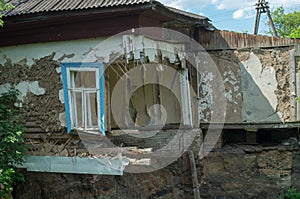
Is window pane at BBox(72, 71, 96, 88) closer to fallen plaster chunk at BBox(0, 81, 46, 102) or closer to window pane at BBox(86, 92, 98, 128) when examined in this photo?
window pane at BBox(86, 92, 98, 128)

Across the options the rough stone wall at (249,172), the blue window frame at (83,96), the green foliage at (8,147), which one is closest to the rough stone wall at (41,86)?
the blue window frame at (83,96)

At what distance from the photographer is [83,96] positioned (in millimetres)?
6445

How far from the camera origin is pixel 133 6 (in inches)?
227

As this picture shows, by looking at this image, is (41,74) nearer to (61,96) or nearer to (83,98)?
(61,96)

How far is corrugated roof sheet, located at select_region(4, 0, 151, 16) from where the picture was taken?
5.91 m

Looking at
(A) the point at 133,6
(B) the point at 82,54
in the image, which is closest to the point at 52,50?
(B) the point at 82,54

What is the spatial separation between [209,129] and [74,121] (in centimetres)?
362

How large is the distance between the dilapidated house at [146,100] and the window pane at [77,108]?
2 cm

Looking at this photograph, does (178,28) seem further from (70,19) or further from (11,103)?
(11,103)

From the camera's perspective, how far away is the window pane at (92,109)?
6.45m

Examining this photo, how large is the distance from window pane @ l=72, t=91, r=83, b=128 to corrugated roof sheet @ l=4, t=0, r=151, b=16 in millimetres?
1457

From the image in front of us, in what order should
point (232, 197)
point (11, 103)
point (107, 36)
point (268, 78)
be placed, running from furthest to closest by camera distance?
point (232, 197) < point (268, 78) < point (11, 103) < point (107, 36)

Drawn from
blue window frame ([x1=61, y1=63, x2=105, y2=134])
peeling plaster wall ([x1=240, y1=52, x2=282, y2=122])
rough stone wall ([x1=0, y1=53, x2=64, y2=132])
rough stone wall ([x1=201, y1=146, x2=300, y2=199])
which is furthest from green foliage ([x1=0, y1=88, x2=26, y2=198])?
peeling plaster wall ([x1=240, y1=52, x2=282, y2=122])

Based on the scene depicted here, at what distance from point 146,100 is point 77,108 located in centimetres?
191
